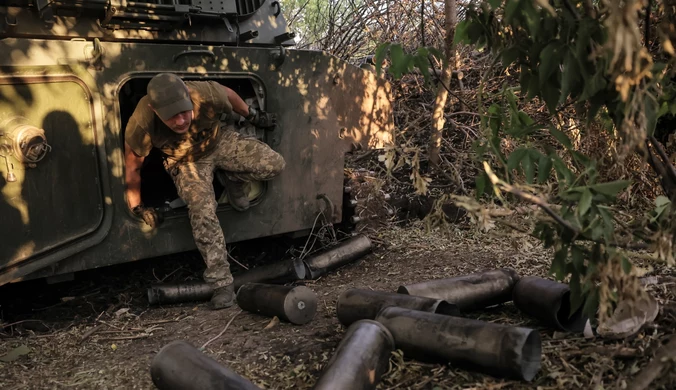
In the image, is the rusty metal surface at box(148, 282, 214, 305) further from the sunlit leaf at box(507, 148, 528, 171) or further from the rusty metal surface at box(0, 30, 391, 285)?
the sunlit leaf at box(507, 148, 528, 171)

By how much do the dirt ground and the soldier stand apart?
1.82 ft

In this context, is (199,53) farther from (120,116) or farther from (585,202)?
(585,202)

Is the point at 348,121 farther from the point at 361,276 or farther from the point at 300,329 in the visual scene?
the point at 300,329

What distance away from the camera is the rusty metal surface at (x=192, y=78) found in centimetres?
385

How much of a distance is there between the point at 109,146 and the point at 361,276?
2.11 m

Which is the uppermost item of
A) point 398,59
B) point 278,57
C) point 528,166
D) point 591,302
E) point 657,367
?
point 278,57

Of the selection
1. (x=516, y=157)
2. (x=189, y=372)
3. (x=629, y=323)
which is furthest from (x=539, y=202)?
(x=189, y=372)

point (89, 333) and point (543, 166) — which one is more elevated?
point (543, 166)

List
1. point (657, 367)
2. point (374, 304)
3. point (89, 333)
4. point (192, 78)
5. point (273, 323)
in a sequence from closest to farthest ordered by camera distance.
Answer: point (657, 367) → point (374, 304) → point (273, 323) → point (89, 333) → point (192, 78)

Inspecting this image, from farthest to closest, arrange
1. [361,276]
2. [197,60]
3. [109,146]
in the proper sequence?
[361,276]
[197,60]
[109,146]

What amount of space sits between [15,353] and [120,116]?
5.52 ft

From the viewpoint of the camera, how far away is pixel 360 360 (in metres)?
2.72

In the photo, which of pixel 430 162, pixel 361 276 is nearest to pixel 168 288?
pixel 361 276

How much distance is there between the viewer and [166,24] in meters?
4.54
